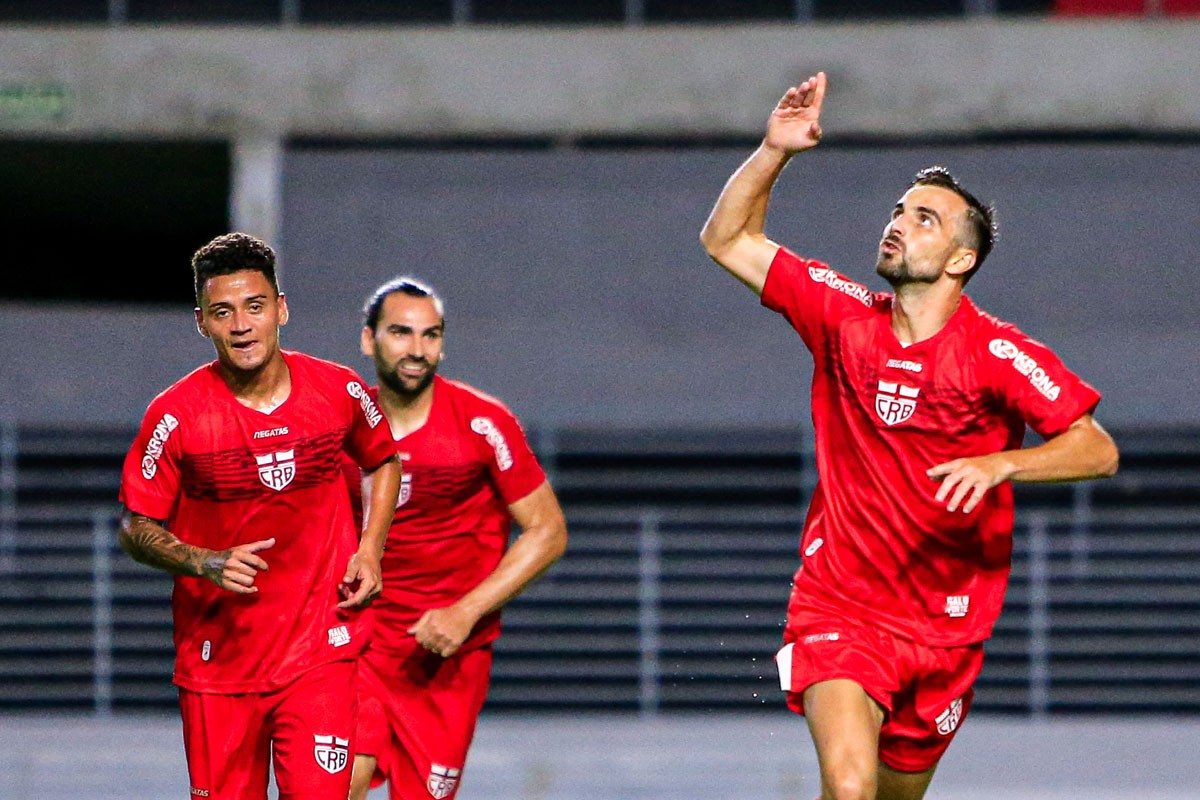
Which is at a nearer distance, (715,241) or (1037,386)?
(1037,386)

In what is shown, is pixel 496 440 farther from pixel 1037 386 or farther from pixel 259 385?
pixel 1037 386

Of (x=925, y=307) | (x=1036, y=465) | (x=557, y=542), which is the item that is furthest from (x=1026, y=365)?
(x=557, y=542)

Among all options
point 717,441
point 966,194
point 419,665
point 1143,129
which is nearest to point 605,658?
point 717,441

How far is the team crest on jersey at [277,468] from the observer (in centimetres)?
532

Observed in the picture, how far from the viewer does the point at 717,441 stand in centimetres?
1399

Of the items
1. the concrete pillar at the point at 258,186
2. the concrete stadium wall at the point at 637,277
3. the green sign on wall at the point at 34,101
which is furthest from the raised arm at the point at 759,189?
the green sign on wall at the point at 34,101

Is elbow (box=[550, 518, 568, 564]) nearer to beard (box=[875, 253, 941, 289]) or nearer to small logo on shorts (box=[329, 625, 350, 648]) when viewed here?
small logo on shorts (box=[329, 625, 350, 648])

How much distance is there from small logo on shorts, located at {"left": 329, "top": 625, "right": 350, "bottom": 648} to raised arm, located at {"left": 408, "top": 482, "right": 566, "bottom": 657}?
1.15 ft

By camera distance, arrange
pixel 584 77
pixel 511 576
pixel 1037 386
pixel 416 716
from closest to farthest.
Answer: pixel 1037 386 → pixel 511 576 → pixel 416 716 → pixel 584 77

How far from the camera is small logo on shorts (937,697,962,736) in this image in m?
5.58

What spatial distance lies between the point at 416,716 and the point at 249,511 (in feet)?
4.09

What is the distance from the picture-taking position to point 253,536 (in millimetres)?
5340

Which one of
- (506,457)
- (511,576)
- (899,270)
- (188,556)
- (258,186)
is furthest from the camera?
(258,186)

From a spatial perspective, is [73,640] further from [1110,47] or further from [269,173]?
[1110,47]
